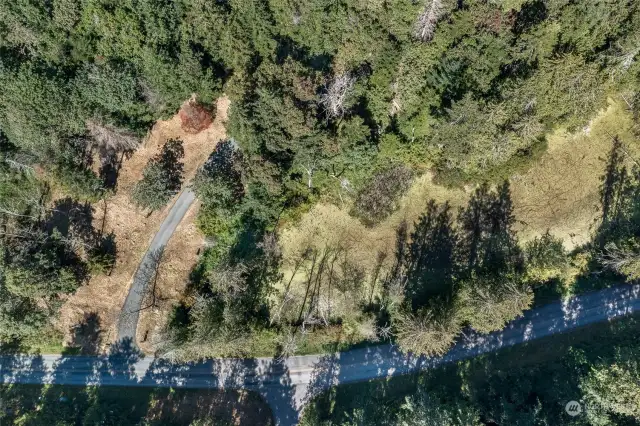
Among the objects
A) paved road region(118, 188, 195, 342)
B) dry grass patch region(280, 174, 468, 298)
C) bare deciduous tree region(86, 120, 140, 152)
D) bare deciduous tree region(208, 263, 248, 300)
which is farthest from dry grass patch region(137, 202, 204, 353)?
dry grass patch region(280, 174, 468, 298)

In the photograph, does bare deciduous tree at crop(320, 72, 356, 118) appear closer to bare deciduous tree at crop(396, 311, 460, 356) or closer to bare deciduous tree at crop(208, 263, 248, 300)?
bare deciduous tree at crop(208, 263, 248, 300)

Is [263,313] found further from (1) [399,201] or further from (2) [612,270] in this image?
(2) [612,270]

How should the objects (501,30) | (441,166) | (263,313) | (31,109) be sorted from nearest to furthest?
(501,30), (31,109), (441,166), (263,313)

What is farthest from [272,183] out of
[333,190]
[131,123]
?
[131,123]

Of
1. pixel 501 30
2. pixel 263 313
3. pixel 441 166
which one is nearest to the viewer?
pixel 501 30

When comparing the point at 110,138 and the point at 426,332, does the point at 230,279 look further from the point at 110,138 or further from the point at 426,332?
the point at 426,332

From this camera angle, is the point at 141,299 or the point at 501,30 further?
the point at 141,299
